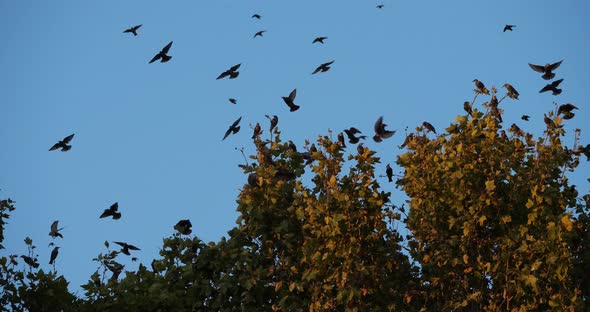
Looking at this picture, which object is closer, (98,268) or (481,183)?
(481,183)

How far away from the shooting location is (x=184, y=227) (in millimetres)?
19875

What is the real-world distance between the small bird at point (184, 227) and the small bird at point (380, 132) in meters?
4.07

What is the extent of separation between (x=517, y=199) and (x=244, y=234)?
17.1ft

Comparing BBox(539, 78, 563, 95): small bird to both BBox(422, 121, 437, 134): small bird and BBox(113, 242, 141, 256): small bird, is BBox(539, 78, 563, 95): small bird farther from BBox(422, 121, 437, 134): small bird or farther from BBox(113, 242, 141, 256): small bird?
BBox(113, 242, 141, 256): small bird

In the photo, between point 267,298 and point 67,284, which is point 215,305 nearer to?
point 267,298

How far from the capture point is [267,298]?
18.7 meters

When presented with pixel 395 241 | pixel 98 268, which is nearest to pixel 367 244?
pixel 395 241

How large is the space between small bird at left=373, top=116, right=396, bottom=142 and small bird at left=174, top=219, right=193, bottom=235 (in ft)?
13.3

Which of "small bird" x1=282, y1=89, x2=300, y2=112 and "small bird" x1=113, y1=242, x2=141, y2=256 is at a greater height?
"small bird" x1=282, y1=89, x2=300, y2=112

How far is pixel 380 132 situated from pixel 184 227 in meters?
4.33

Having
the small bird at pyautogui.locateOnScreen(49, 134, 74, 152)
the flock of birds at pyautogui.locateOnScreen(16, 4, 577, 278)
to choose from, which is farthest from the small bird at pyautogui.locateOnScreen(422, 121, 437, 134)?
the small bird at pyautogui.locateOnScreen(49, 134, 74, 152)

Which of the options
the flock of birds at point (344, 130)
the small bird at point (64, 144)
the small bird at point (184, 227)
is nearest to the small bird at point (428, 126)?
the flock of birds at point (344, 130)

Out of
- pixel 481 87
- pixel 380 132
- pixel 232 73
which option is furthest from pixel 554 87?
pixel 232 73

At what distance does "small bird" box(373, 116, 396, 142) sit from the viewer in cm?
1977
